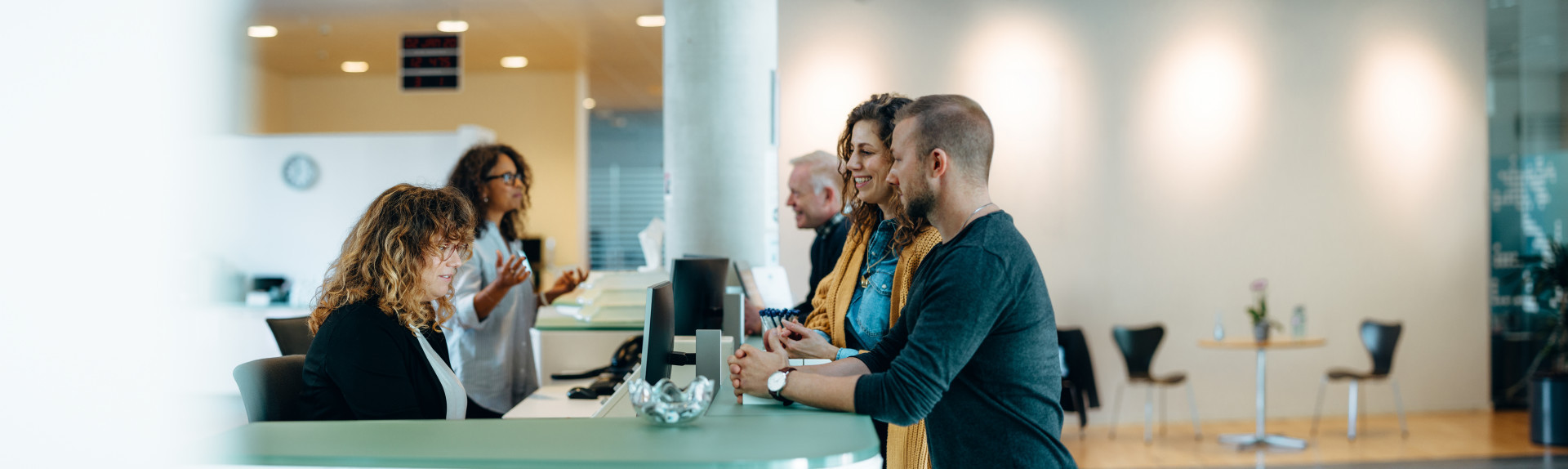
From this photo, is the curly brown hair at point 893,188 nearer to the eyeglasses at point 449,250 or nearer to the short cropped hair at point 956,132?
the short cropped hair at point 956,132

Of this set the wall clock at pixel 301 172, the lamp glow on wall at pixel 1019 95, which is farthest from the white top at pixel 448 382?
the wall clock at pixel 301 172

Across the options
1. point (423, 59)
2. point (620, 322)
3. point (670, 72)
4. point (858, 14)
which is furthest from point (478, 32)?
point (620, 322)

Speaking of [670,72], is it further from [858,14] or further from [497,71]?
[497,71]

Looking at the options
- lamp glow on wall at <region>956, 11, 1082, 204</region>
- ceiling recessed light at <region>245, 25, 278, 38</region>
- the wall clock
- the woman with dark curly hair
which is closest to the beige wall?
ceiling recessed light at <region>245, 25, 278, 38</region>

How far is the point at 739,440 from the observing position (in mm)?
1444

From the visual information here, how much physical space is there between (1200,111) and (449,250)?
637 centimetres

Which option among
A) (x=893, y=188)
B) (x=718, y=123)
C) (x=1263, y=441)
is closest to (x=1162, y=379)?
(x=1263, y=441)

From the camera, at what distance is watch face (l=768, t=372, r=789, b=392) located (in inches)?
66.2

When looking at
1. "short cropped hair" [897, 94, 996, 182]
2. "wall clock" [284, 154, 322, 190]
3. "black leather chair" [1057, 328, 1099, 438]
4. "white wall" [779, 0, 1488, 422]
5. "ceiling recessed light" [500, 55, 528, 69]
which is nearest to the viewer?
"short cropped hair" [897, 94, 996, 182]

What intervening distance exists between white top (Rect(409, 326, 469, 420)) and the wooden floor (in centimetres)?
457

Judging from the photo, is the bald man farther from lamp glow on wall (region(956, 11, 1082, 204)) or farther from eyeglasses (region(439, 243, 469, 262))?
lamp glow on wall (region(956, 11, 1082, 204))

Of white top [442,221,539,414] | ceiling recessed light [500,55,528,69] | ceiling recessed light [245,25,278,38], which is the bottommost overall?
white top [442,221,539,414]

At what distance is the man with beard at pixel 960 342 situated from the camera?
153 cm

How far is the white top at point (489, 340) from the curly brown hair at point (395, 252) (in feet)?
3.80
